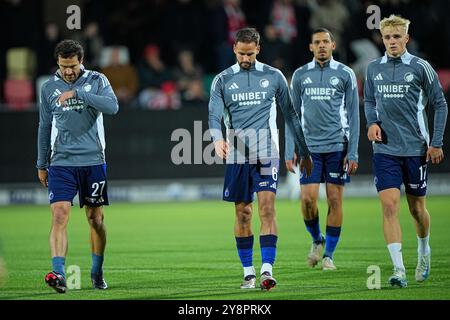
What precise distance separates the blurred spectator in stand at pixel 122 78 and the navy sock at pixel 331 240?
10029 millimetres

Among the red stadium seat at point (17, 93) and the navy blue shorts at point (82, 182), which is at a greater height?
the red stadium seat at point (17, 93)

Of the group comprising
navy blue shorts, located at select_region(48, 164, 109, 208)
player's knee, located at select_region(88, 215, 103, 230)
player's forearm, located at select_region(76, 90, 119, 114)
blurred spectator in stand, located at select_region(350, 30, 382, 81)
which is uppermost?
blurred spectator in stand, located at select_region(350, 30, 382, 81)

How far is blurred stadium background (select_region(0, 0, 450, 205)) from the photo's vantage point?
21.2 m

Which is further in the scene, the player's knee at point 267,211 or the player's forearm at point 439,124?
the player's forearm at point 439,124

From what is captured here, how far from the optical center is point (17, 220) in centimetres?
1877

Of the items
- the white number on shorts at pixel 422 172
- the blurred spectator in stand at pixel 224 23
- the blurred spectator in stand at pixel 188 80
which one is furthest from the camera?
the blurred spectator in stand at pixel 224 23

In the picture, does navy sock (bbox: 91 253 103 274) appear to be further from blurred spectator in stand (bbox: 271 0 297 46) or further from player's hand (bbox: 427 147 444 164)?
blurred spectator in stand (bbox: 271 0 297 46)

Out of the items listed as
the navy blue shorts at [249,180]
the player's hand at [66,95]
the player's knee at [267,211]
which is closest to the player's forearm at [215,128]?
the navy blue shorts at [249,180]

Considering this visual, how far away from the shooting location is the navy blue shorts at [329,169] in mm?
12125

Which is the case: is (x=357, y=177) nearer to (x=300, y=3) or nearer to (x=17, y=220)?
(x=300, y=3)

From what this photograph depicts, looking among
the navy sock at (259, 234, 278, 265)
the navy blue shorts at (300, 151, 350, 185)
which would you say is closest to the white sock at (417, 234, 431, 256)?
the navy sock at (259, 234, 278, 265)

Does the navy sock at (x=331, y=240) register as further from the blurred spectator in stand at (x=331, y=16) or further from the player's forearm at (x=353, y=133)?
the blurred spectator in stand at (x=331, y=16)

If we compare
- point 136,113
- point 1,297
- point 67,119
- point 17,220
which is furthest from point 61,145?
point 136,113

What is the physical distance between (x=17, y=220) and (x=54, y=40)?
418cm
